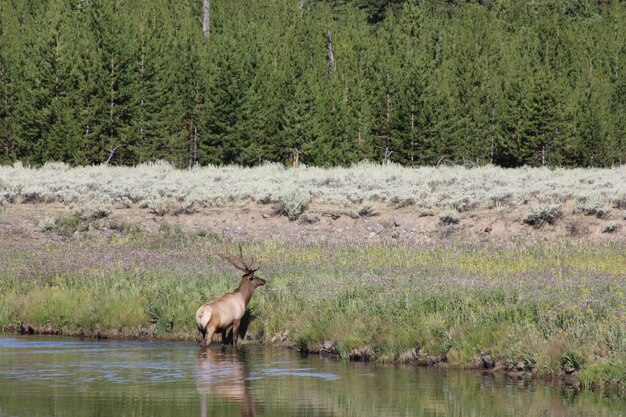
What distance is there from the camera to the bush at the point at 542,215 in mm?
31359

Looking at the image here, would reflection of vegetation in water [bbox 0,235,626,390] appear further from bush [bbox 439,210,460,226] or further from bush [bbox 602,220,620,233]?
bush [bbox 439,210,460,226]

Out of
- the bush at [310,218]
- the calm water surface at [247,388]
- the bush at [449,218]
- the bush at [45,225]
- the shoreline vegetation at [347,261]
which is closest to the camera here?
the calm water surface at [247,388]

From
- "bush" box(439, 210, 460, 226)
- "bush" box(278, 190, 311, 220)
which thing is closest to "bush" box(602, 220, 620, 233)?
"bush" box(439, 210, 460, 226)

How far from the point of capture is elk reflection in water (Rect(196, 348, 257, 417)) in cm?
1384

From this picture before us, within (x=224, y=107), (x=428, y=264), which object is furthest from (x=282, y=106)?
(x=428, y=264)

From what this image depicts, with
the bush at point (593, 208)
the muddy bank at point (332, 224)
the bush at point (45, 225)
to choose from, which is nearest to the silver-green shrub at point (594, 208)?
the bush at point (593, 208)

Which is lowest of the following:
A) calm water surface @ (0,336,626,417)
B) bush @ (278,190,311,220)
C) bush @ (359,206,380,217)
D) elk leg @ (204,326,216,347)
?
calm water surface @ (0,336,626,417)

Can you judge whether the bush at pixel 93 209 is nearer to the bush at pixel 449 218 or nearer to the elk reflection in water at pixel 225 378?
the bush at pixel 449 218

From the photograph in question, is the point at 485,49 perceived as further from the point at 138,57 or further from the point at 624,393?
the point at 624,393

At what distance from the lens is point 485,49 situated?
90.1 meters

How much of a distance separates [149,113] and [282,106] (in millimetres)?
8872

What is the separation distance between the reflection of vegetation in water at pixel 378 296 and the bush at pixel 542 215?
12.0 feet

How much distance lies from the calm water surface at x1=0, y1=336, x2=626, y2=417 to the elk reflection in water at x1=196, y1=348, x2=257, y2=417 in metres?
0.01

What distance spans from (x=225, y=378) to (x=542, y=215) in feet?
58.2
